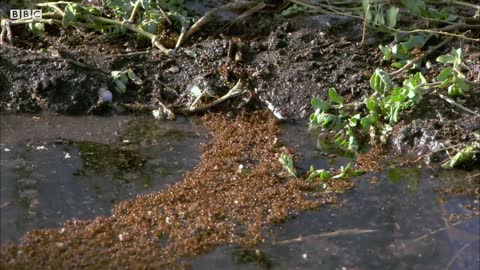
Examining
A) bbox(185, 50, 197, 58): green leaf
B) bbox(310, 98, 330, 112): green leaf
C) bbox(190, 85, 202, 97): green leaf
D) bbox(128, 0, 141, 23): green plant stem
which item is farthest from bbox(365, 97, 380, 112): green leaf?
bbox(128, 0, 141, 23): green plant stem

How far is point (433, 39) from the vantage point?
3576mm

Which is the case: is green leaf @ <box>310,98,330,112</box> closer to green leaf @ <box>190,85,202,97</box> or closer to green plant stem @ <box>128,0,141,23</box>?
green leaf @ <box>190,85,202,97</box>

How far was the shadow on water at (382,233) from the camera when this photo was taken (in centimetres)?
241

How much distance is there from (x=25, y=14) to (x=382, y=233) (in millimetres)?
2083

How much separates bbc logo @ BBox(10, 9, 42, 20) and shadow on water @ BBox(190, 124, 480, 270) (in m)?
1.75

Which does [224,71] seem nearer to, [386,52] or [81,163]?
[386,52]

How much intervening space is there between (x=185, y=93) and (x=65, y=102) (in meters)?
0.49

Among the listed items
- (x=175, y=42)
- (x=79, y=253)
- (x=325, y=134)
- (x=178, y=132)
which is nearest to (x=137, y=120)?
(x=178, y=132)

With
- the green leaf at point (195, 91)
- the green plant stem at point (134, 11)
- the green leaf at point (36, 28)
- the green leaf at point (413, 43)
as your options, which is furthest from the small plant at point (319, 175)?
the green leaf at point (36, 28)

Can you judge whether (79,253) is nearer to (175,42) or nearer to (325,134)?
(325,134)

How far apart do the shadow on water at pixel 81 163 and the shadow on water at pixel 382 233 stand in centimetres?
49

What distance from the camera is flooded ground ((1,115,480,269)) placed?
2441mm

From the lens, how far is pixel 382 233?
101 inches

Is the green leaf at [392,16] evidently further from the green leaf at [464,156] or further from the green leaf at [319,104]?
the green leaf at [464,156]
